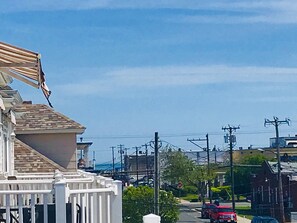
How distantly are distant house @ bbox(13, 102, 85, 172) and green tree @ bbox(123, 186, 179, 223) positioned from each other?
1189cm

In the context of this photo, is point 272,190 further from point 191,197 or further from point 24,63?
point 24,63

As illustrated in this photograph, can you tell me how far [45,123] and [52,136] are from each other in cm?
54

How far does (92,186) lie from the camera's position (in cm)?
1212

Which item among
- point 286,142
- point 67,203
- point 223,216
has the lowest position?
point 223,216

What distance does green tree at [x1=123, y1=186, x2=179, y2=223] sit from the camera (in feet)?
130

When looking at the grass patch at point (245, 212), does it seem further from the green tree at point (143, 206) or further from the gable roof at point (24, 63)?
the gable roof at point (24, 63)

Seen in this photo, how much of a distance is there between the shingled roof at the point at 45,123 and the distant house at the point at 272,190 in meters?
35.6

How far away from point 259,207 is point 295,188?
8.03m

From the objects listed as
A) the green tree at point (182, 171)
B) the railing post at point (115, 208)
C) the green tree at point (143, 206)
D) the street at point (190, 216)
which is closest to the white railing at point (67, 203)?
the railing post at point (115, 208)

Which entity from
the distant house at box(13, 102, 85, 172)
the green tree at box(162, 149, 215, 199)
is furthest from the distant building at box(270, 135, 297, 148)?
the distant house at box(13, 102, 85, 172)

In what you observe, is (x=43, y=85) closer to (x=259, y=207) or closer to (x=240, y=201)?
(x=259, y=207)

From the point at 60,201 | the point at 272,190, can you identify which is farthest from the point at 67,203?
the point at 272,190

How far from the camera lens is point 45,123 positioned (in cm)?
2798

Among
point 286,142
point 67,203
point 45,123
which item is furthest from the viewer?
point 286,142
